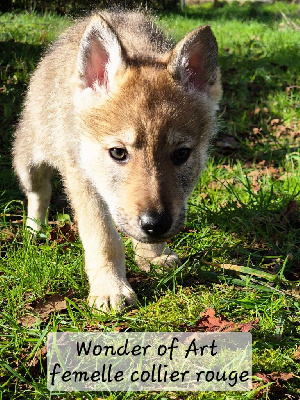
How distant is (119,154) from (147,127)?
0.79 ft

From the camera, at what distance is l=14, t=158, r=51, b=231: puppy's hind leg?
4023mm

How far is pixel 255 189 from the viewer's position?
443 cm

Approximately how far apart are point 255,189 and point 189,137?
188cm

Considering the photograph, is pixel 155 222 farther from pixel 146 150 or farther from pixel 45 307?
pixel 45 307

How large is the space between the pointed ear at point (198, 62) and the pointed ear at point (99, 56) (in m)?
0.32

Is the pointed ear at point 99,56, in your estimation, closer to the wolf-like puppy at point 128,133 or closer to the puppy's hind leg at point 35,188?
the wolf-like puppy at point 128,133

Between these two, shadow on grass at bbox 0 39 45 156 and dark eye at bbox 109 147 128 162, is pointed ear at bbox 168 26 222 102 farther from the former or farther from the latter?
shadow on grass at bbox 0 39 45 156

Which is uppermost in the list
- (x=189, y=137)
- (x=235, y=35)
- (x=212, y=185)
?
(x=189, y=137)

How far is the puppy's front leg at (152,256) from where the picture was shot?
130 inches

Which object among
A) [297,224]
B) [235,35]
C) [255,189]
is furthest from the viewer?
[235,35]

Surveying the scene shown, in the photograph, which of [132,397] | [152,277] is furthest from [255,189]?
[132,397]

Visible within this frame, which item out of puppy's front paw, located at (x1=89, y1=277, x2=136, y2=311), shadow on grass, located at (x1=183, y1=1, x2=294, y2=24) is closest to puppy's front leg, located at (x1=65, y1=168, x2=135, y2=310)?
puppy's front paw, located at (x1=89, y1=277, x2=136, y2=311)

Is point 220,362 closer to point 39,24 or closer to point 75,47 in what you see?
point 75,47

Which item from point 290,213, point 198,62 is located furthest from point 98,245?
point 290,213
